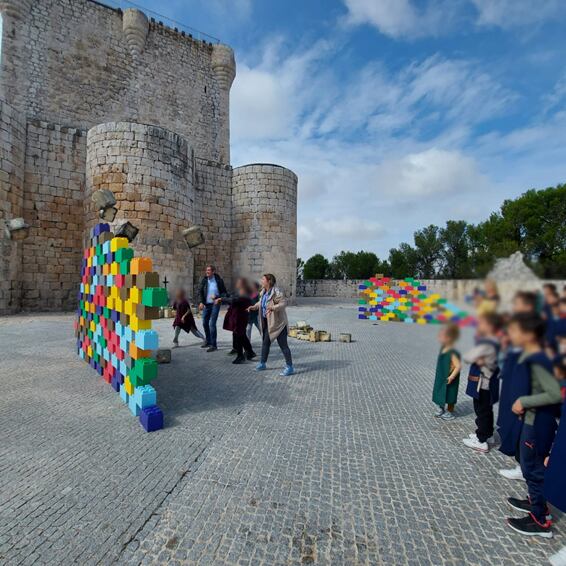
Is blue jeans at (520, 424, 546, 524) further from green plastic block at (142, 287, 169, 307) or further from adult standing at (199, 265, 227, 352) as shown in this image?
adult standing at (199, 265, 227, 352)

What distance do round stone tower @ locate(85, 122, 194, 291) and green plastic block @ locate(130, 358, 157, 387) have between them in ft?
31.6

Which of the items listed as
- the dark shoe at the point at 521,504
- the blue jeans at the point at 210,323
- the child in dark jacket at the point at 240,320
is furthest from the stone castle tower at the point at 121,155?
the dark shoe at the point at 521,504

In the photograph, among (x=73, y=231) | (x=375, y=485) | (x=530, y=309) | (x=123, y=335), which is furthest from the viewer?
(x=73, y=231)

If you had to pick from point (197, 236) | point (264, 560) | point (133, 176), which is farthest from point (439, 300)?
point (133, 176)

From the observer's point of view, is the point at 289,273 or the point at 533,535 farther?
the point at 289,273

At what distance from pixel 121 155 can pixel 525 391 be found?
47.2 ft

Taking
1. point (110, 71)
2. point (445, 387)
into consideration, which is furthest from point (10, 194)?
point (445, 387)

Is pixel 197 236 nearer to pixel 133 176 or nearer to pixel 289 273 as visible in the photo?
pixel 133 176

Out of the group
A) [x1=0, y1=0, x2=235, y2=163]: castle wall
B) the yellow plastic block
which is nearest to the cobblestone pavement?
the yellow plastic block

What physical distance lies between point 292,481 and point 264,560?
0.65 metres

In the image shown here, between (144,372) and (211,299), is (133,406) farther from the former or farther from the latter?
(211,299)

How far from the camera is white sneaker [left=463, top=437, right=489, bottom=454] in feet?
9.16

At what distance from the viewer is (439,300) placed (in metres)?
0.70

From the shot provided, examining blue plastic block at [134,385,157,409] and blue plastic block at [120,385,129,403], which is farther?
blue plastic block at [120,385,129,403]
